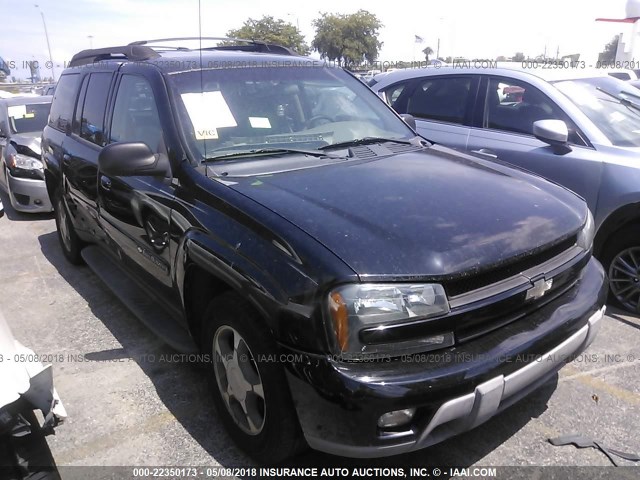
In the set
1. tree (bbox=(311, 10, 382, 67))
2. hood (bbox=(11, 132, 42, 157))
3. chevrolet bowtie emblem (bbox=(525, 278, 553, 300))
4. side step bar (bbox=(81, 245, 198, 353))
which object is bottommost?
side step bar (bbox=(81, 245, 198, 353))

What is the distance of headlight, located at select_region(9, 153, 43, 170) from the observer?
7.23 meters

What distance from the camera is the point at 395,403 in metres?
1.89

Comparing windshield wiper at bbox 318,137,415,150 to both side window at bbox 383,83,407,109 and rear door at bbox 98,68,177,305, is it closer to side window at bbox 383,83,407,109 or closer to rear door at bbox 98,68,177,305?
rear door at bbox 98,68,177,305

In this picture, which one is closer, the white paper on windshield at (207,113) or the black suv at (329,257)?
the black suv at (329,257)

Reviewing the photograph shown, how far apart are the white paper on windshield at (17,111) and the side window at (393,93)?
5.89 metres

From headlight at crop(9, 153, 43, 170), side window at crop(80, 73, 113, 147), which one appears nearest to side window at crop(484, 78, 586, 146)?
side window at crop(80, 73, 113, 147)

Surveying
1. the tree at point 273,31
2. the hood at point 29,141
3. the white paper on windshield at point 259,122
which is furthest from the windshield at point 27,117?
the tree at point 273,31

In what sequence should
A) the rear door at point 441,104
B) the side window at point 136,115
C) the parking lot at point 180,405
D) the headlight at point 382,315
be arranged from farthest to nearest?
the rear door at point 441,104
the side window at point 136,115
the parking lot at point 180,405
the headlight at point 382,315

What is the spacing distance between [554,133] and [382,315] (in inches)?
117

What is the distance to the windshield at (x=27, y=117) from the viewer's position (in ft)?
26.7

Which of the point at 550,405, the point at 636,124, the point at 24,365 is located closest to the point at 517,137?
the point at 636,124

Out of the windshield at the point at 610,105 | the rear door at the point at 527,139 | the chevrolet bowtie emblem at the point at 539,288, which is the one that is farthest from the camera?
the windshield at the point at 610,105

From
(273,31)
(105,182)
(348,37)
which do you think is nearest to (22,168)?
(105,182)

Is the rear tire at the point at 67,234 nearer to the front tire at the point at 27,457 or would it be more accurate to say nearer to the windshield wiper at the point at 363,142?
the windshield wiper at the point at 363,142
